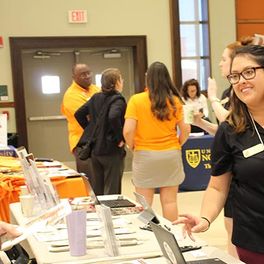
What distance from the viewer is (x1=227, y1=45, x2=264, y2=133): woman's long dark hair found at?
1.81 m

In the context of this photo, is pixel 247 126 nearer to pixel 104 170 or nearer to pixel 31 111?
pixel 104 170

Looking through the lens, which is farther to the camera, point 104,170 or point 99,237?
point 104,170

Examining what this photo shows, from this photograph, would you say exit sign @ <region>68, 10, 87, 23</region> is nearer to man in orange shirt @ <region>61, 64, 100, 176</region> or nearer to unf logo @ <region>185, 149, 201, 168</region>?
man in orange shirt @ <region>61, 64, 100, 176</region>

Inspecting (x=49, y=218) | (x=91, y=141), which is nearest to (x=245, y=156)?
(x=49, y=218)

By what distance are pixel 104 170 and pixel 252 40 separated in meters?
2.24

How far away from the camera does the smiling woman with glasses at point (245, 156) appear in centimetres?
178

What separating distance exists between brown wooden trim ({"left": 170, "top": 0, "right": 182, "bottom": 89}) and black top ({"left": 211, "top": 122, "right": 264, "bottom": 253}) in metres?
5.83

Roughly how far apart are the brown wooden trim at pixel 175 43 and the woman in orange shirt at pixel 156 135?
385cm

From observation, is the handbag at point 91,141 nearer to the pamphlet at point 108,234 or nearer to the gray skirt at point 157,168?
the gray skirt at point 157,168

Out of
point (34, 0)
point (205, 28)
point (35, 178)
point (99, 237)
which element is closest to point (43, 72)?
point (34, 0)

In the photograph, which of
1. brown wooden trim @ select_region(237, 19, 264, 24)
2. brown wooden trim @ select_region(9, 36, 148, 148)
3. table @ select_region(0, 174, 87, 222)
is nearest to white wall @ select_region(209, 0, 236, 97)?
brown wooden trim @ select_region(237, 19, 264, 24)

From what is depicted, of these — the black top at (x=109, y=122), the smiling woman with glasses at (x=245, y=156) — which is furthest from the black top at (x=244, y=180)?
the black top at (x=109, y=122)

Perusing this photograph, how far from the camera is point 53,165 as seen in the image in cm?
385

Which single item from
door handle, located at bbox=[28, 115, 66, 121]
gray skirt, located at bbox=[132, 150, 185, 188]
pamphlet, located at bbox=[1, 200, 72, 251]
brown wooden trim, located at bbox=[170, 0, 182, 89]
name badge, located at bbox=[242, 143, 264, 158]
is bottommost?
gray skirt, located at bbox=[132, 150, 185, 188]
